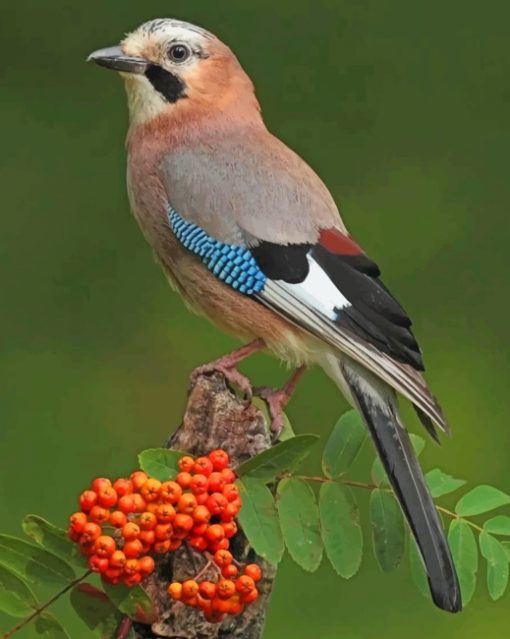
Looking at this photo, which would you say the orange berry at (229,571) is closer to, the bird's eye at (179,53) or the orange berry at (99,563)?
the orange berry at (99,563)

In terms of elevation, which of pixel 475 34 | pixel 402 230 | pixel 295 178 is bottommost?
pixel 402 230

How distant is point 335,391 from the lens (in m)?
4.28

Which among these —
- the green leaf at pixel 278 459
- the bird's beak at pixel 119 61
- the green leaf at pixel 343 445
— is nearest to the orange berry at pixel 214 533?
the green leaf at pixel 278 459

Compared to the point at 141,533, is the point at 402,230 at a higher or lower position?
lower

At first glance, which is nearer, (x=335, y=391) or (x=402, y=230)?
(x=335, y=391)

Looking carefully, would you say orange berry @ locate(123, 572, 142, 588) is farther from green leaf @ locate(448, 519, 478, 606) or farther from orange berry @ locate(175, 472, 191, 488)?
green leaf @ locate(448, 519, 478, 606)

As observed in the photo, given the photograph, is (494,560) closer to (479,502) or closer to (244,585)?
(479,502)

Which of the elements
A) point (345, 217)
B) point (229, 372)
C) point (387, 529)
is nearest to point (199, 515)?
point (387, 529)

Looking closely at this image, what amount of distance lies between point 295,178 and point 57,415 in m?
1.57

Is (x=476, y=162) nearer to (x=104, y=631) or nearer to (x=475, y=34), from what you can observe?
(x=475, y=34)

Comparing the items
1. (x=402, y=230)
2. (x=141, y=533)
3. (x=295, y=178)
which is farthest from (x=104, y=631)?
(x=402, y=230)

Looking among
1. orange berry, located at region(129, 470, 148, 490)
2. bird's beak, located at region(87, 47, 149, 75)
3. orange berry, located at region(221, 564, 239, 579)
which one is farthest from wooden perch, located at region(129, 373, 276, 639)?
bird's beak, located at region(87, 47, 149, 75)

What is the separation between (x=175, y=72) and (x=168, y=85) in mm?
23

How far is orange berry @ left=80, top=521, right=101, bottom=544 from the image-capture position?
205 cm
